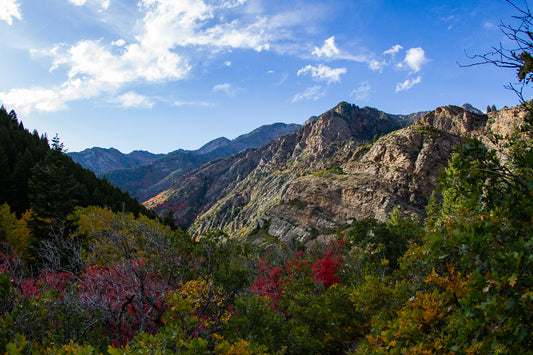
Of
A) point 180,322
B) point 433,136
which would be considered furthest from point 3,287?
point 433,136

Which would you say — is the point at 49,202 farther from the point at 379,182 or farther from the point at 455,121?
the point at 455,121

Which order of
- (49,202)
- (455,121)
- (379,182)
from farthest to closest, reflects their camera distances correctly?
1. (455,121)
2. (379,182)
3. (49,202)

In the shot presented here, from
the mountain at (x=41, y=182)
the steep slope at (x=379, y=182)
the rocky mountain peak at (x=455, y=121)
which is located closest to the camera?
the mountain at (x=41, y=182)

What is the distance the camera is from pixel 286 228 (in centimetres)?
7956

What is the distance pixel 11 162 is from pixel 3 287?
5528 centimetres

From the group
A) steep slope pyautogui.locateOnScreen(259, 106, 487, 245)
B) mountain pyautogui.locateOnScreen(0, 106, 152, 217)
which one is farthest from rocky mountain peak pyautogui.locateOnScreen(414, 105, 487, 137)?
mountain pyautogui.locateOnScreen(0, 106, 152, 217)

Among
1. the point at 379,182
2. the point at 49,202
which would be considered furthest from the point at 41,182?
the point at 379,182

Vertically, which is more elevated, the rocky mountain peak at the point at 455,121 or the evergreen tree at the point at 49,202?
the rocky mountain peak at the point at 455,121

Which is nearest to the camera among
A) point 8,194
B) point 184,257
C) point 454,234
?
point 454,234

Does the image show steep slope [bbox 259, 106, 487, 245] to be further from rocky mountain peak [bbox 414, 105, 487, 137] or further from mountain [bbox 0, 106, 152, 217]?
mountain [bbox 0, 106, 152, 217]

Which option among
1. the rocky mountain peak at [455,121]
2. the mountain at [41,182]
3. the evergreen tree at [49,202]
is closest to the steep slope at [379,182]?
the rocky mountain peak at [455,121]

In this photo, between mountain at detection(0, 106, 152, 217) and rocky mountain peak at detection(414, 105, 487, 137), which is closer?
mountain at detection(0, 106, 152, 217)

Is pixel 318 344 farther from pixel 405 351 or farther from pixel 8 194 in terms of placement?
pixel 8 194

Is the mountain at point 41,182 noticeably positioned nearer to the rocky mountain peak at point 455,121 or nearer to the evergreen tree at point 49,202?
the evergreen tree at point 49,202
